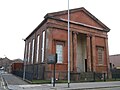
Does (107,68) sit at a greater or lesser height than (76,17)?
lesser

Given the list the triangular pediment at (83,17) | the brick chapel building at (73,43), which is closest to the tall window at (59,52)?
the brick chapel building at (73,43)

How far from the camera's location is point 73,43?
34.8 meters

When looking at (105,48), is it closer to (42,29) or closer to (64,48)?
(64,48)

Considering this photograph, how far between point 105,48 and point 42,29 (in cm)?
1473

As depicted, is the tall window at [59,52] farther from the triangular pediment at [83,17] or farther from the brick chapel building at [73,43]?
the triangular pediment at [83,17]

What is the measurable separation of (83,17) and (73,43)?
696cm

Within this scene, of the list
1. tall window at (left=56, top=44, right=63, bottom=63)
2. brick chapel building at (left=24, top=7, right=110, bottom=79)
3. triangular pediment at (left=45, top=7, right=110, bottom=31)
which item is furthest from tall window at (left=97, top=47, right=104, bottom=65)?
tall window at (left=56, top=44, right=63, bottom=63)

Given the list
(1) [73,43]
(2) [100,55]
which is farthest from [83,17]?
(2) [100,55]

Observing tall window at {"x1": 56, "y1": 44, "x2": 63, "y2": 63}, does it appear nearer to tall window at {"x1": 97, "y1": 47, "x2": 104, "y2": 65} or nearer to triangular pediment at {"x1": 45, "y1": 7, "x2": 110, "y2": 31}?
triangular pediment at {"x1": 45, "y1": 7, "x2": 110, "y2": 31}

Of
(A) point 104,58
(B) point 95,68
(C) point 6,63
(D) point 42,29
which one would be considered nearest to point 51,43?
(D) point 42,29

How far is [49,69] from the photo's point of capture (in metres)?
30.1

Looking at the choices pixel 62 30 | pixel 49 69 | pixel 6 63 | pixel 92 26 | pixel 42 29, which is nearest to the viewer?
pixel 49 69

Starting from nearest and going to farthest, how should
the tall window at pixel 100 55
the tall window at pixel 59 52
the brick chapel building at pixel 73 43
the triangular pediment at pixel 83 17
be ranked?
1. the brick chapel building at pixel 73 43
2. the tall window at pixel 59 52
3. the triangular pediment at pixel 83 17
4. the tall window at pixel 100 55

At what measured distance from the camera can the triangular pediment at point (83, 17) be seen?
114 feet
